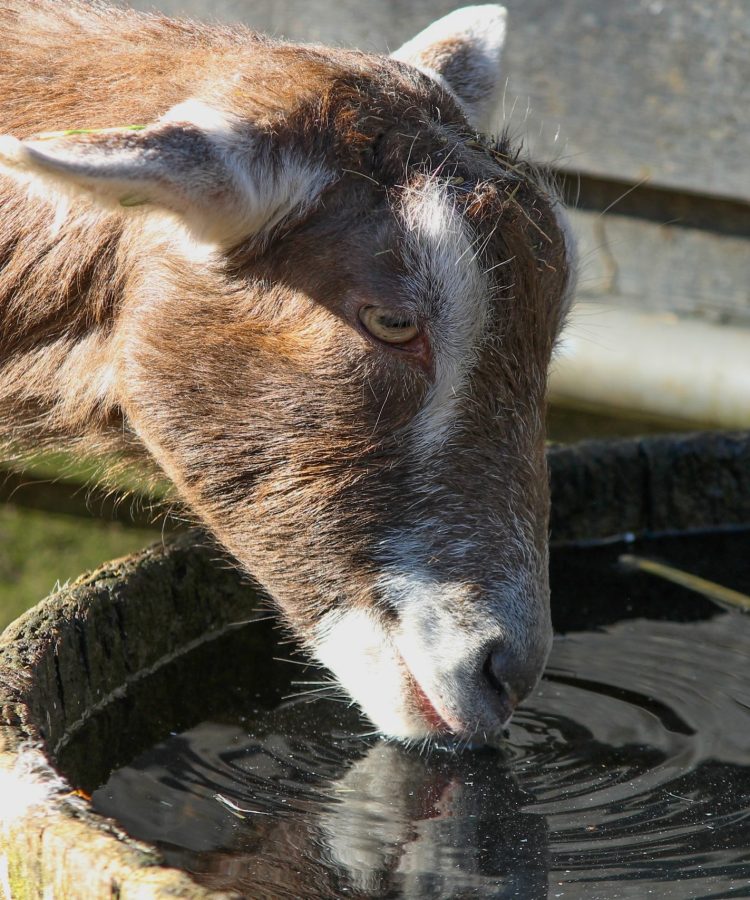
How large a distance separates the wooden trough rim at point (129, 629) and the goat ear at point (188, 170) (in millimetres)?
945

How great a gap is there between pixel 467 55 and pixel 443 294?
1339mm

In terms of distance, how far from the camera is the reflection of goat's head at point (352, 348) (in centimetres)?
295

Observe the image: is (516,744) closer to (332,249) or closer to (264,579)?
(264,579)

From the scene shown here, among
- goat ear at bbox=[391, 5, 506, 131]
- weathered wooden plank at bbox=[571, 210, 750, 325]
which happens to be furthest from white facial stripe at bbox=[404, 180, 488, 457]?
weathered wooden plank at bbox=[571, 210, 750, 325]

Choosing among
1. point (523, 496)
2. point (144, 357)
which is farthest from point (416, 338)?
point (144, 357)

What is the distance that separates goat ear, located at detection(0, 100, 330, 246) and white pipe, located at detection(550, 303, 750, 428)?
139 inches

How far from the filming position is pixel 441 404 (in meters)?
3.02

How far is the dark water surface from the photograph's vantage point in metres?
2.40

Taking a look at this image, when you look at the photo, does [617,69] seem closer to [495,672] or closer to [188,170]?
[188,170]

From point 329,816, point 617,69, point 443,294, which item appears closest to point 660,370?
point 617,69

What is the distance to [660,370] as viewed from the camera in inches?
251

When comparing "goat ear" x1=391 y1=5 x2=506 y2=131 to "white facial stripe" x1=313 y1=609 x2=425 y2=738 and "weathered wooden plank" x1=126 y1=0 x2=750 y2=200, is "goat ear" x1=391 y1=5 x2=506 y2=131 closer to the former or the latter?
"white facial stripe" x1=313 y1=609 x2=425 y2=738

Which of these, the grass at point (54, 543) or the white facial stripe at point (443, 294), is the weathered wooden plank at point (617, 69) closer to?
the grass at point (54, 543)

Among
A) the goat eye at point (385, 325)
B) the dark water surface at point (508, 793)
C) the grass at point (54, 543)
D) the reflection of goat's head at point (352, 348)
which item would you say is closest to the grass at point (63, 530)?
the grass at point (54, 543)
